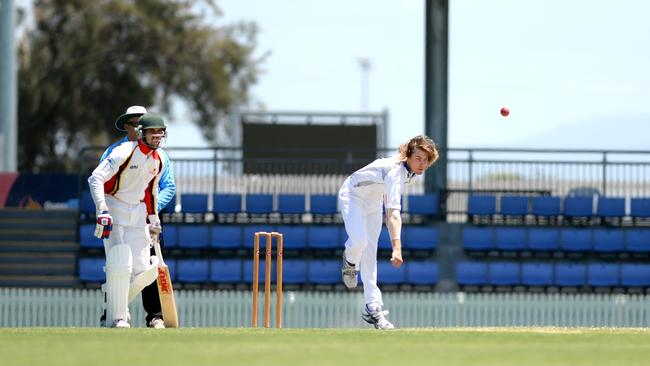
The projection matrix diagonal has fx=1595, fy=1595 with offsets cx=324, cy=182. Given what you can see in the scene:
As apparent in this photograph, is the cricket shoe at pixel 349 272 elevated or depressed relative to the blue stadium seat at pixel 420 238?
depressed

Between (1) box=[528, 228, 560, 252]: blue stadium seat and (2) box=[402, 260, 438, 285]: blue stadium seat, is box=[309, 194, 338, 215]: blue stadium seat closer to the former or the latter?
(2) box=[402, 260, 438, 285]: blue stadium seat

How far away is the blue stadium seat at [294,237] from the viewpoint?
25.1 metres

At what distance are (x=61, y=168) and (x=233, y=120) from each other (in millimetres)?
16763

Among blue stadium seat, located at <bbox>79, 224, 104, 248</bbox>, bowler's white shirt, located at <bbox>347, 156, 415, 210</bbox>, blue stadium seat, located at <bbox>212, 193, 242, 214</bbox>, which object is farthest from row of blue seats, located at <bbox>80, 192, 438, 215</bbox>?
bowler's white shirt, located at <bbox>347, 156, 415, 210</bbox>

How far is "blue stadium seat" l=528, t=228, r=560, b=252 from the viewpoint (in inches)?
1003

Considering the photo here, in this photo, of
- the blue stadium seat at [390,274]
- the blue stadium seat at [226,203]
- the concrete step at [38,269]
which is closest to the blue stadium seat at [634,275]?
the blue stadium seat at [390,274]

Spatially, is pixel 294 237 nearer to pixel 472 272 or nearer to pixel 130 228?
pixel 472 272

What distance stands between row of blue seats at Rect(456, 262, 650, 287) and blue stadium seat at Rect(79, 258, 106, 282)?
5.60 meters

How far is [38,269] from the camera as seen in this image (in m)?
25.6

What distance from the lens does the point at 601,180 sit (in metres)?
26.4

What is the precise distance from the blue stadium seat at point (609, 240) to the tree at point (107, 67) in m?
24.4

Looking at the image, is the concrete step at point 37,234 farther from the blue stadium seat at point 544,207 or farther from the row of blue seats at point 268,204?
the blue stadium seat at point 544,207

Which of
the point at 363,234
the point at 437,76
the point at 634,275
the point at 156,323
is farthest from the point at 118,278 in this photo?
the point at 437,76

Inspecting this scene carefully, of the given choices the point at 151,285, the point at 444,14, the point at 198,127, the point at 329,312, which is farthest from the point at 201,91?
the point at 151,285
